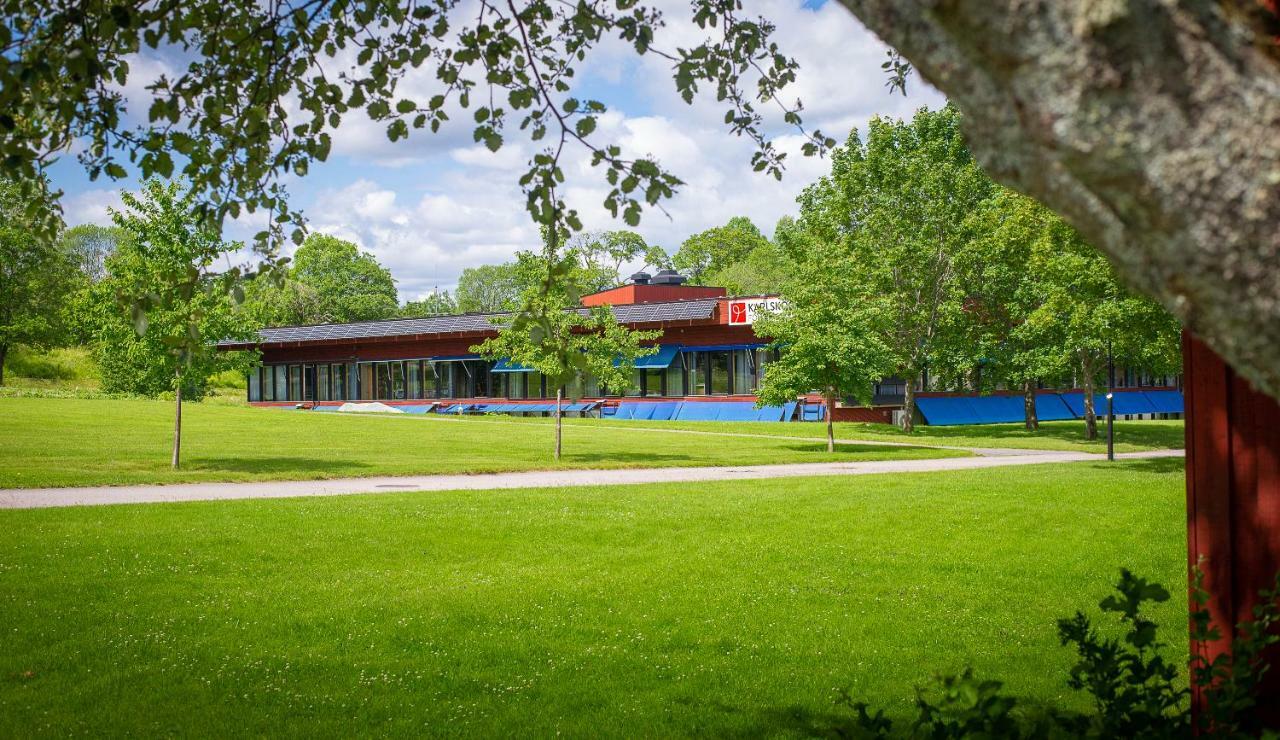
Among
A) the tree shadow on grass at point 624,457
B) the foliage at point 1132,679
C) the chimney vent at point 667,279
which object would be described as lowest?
the tree shadow on grass at point 624,457

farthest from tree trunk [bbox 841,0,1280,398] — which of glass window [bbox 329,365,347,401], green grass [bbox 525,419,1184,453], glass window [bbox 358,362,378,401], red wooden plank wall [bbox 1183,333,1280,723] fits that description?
glass window [bbox 329,365,347,401]

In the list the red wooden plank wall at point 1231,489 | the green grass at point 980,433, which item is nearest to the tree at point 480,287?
the green grass at point 980,433

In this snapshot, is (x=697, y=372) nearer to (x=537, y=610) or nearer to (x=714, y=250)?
(x=537, y=610)

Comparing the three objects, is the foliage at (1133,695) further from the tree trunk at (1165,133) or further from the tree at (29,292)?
the tree at (29,292)

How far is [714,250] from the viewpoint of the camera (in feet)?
326

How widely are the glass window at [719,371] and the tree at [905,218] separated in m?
7.27

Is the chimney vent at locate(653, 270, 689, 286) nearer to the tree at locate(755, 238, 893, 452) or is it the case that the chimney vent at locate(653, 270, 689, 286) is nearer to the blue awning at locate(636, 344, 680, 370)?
the blue awning at locate(636, 344, 680, 370)

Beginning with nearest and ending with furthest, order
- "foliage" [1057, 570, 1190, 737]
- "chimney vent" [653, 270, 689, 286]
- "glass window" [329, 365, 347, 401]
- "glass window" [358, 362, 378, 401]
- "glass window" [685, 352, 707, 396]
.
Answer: "foliage" [1057, 570, 1190, 737], "glass window" [685, 352, 707, 396], "glass window" [358, 362, 378, 401], "chimney vent" [653, 270, 689, 286], "glass window" [329, 365, 347, 401]

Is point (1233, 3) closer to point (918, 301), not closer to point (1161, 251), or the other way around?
point (1161, 251)

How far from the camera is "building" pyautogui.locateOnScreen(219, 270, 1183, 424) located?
4438 cm

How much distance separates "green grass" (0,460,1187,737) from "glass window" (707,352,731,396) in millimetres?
32022

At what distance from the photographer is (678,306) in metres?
46.1

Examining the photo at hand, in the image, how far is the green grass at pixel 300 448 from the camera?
20.4 metres

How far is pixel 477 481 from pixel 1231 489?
15944 mm
